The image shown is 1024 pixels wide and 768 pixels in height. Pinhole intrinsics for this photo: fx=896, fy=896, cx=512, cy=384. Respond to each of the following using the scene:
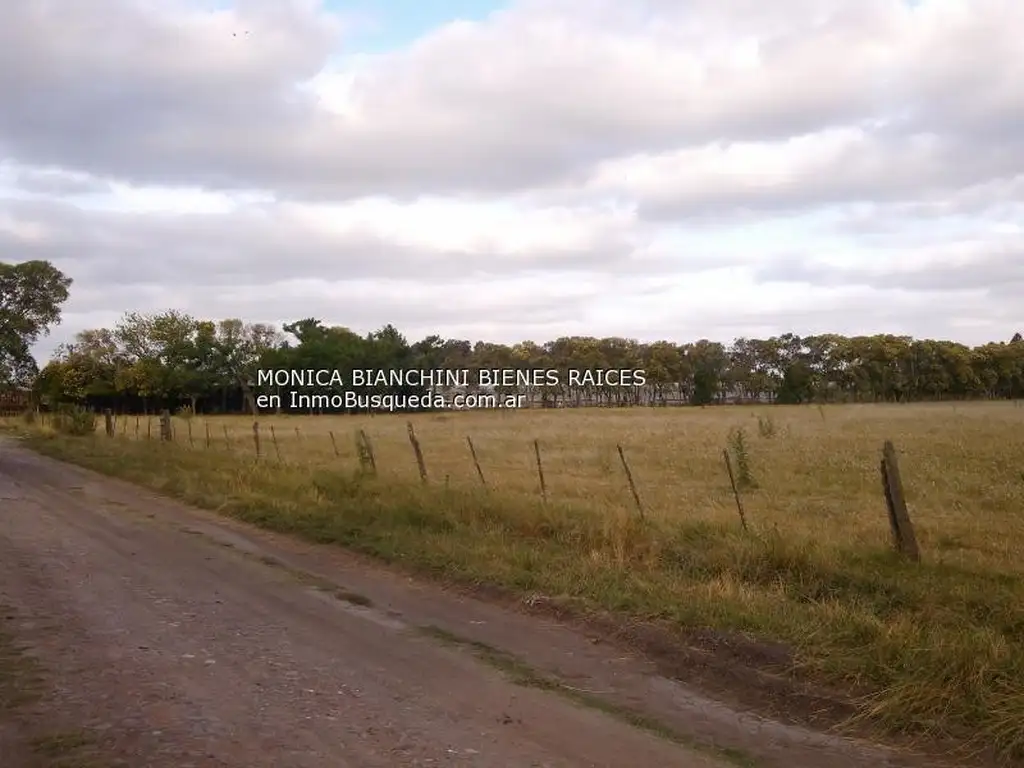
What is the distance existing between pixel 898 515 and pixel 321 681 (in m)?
6.32

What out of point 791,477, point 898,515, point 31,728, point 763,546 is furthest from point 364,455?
point 31,728

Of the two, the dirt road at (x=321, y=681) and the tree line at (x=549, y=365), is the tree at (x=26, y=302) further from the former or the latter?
the tree line at (x=549, y=365)

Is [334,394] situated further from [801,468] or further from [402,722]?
[402,722]

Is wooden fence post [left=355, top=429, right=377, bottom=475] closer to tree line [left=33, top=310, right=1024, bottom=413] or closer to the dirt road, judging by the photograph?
the dirt road

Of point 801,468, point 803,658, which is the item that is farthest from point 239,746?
point 801,468

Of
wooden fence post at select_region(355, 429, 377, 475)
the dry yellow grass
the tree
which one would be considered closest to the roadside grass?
the dry yellow grass

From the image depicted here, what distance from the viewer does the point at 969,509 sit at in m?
15.3

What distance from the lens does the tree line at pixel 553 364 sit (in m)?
88.5

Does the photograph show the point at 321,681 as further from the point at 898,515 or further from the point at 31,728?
the point at 898,515

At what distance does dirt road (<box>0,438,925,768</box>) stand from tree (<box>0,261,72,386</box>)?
21134 millimetres

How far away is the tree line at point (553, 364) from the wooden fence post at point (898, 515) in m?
82.0

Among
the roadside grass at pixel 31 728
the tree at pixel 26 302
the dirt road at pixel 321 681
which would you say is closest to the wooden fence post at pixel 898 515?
the dirt road at pixel 321 681

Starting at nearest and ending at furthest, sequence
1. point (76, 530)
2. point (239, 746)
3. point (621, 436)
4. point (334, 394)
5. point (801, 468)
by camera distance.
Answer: point (239, 746) → point (76, 530) → point (801, 468) → point (621, 436) → point (334, 394)

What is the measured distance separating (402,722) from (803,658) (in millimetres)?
3139
